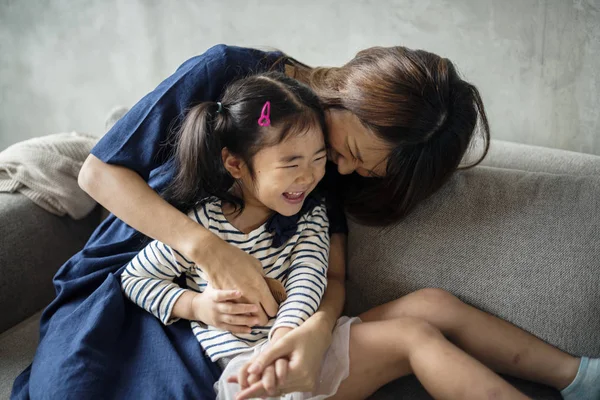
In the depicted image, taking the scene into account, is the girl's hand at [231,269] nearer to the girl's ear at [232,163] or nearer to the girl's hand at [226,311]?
the girl's hand at [226,311]

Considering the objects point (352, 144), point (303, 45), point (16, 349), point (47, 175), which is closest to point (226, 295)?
point (352, 144)

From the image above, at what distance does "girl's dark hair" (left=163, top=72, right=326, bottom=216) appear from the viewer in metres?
1.03

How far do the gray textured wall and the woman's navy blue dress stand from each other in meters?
0.43

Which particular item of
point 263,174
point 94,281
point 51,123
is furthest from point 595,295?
point 51,123

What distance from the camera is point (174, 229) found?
3.39 feet

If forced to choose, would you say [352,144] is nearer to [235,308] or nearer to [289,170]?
[289,170]

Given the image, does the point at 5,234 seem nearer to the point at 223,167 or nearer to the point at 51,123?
the point at 223,167

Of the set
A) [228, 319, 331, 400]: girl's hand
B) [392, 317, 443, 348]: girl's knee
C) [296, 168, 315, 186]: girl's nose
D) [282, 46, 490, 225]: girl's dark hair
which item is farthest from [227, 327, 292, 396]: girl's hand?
[282, 46, 490, 225]: girl's dark hair

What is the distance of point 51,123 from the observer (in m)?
2.20

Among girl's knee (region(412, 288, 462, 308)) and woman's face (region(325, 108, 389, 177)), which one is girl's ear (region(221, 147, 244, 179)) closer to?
woman's face (region(325, 108, 389, 177))

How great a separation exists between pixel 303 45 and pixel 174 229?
0.81 meters

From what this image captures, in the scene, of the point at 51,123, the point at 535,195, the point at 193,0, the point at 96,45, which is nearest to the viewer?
the point at 535,195

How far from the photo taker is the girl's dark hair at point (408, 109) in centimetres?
104

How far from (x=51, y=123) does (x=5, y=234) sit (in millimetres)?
976
